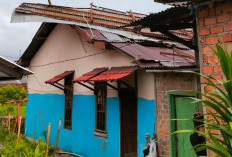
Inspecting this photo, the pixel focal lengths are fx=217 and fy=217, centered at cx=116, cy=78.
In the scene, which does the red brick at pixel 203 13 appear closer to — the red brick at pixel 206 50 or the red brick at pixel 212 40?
the red brick at pixel 212 40

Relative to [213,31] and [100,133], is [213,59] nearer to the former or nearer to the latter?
[213,31]

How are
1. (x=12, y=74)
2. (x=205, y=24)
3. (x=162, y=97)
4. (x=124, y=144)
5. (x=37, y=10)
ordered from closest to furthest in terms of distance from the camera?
(x=205, y=24)
(x=12, y=74)
(x=162, y=97)
(x=124, y=144)
(x=37, y=10)

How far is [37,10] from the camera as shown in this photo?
827cm

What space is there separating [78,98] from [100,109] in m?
1.49

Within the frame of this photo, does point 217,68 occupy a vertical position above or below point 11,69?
below

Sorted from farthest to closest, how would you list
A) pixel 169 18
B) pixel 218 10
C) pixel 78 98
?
1. pixel 78 98
2. pixel 169 18
3. pixel 218 10

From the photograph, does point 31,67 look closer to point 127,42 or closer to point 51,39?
point 51,39

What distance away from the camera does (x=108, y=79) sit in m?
5.74

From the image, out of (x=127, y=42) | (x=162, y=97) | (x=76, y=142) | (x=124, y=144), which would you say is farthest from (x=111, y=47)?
(x=76, y=142)

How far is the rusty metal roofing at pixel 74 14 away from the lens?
8.00 m

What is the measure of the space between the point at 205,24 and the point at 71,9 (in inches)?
256

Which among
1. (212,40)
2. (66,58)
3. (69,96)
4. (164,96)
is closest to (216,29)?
(212,40)

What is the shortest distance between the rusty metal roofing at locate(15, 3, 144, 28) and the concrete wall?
40.8 inches

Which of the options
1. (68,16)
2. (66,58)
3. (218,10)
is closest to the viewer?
(218,10)
